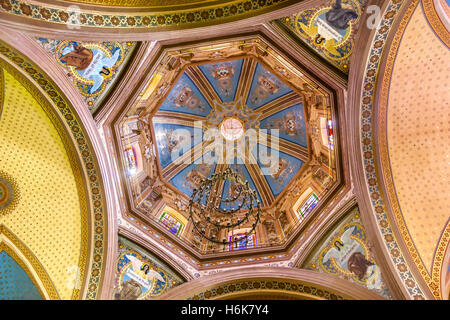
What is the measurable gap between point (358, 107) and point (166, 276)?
7525 millimetres

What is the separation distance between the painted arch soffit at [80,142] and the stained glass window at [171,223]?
2400 millimetres

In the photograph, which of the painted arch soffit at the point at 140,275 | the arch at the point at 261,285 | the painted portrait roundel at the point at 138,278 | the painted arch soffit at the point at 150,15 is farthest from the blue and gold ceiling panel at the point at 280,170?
the painted arch soffit at the point at 150,15

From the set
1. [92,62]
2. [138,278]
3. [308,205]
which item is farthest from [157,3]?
[308,205]

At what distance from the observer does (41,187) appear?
31.3 ft

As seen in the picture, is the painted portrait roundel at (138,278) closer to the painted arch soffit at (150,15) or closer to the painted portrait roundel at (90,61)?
the painted portrait roundel at (90,61)

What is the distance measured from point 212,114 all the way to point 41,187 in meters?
8.22

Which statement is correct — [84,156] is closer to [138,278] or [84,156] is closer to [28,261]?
[28,261]

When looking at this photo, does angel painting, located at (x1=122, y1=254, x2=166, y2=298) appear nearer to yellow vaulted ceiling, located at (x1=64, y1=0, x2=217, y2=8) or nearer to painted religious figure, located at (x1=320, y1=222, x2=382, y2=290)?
painted religious figure, located at (x1=320, y1=222, x2=382, y2=290)

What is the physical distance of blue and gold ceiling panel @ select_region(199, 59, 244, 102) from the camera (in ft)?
45.5

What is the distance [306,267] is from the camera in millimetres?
10594

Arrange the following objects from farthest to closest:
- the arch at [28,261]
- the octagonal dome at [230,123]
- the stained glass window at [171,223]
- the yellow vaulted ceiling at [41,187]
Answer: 1. the octagonal dome at [230,123]
2. the stained glass window at [171,223]
3. the arch at [28,261]
4. the yellow vaulted ceiling at [41,187]

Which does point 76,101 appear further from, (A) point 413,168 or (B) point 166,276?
(A) point 413,168

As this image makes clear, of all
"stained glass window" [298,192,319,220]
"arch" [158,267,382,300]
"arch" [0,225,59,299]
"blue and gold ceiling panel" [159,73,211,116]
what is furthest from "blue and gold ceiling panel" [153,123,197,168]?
"arch" [0,225,59,299]

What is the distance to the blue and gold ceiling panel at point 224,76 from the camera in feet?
45.5
